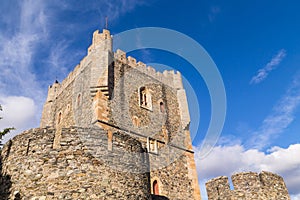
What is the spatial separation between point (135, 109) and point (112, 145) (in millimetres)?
7847

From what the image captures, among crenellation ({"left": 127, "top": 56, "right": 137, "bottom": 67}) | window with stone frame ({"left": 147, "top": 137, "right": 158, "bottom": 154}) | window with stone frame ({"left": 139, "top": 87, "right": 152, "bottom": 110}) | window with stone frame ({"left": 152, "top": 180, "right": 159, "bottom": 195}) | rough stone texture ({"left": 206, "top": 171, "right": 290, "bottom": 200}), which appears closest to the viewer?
rough stone texture ({"left": 206, "top": 171, "right": 290, "bottom": 200})

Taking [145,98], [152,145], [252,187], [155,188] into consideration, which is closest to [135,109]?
[145,98]

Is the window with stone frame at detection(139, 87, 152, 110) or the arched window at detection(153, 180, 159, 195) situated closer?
the arched window at detection(153, 180, 159, 195)

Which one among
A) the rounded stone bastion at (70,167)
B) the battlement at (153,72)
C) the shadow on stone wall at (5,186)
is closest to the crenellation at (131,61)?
the battlement at (153,72)

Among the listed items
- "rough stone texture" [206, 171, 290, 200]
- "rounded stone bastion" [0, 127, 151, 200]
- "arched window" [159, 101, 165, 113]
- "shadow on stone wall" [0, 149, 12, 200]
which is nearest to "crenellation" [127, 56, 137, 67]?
"arched window" [159, 101, 165, 113]

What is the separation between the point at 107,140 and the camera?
6625 mm

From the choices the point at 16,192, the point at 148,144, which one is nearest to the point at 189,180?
the point at 148,144

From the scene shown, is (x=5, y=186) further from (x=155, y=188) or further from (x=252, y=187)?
(x=252, y=187)

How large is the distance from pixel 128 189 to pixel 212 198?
7.19m

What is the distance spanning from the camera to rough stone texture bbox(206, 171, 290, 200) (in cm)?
1112

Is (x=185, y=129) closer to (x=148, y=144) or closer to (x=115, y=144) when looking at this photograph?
(x=148, y=144)

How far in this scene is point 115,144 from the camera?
22.1 ft

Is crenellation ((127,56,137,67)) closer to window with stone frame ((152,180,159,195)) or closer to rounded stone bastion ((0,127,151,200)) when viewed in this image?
window with stone frame ((152,180,159,195))

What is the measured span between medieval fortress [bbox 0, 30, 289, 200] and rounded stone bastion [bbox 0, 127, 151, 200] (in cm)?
2
